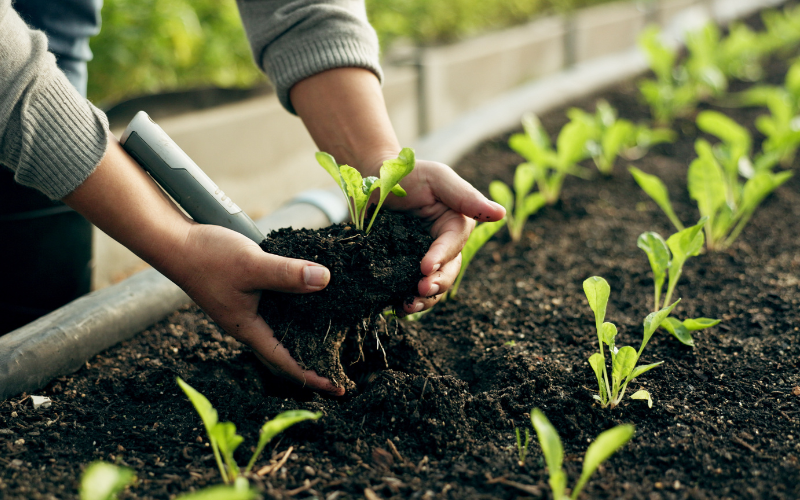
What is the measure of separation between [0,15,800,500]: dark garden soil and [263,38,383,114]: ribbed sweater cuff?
64 cm

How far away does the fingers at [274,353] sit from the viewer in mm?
1226

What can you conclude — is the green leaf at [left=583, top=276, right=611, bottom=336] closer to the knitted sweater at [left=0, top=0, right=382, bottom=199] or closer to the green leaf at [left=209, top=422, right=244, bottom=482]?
the green leaf at [left=209, top=422, right=244, bottom=482]

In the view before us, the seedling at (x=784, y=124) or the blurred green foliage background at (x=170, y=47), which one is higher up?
the blurred green foliage background at (x=170, y=47)

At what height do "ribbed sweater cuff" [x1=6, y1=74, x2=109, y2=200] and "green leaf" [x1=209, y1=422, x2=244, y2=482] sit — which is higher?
"ribbed sweater cuff" [x1=6, y1=74, x2=109, y2=200]

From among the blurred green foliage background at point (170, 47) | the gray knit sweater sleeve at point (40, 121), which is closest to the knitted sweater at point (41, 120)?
the gray knit sweater sleeve at point (40, 121)

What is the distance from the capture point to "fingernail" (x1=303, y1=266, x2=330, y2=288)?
3.63 feet

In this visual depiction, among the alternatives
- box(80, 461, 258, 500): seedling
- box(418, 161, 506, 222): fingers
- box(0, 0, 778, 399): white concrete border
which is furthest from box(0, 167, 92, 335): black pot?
box(80, 461, 258, 500): seedling

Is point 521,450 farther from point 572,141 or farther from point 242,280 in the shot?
point 572,141

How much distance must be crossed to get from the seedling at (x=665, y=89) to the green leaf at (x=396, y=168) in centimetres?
239

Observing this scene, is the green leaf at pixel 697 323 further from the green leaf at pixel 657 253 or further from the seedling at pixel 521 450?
the seedling at pixel 521 450

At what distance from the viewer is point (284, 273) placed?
1.11 m

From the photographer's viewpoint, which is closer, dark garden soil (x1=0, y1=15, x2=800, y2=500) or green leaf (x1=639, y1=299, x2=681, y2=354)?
dark garden soil (x1=0, y1=15, x2=800, y2=500)

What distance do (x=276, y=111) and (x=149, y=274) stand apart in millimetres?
1169

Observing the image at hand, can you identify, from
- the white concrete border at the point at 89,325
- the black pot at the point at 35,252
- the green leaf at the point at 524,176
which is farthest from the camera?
the green leaf at the point at 524,176
